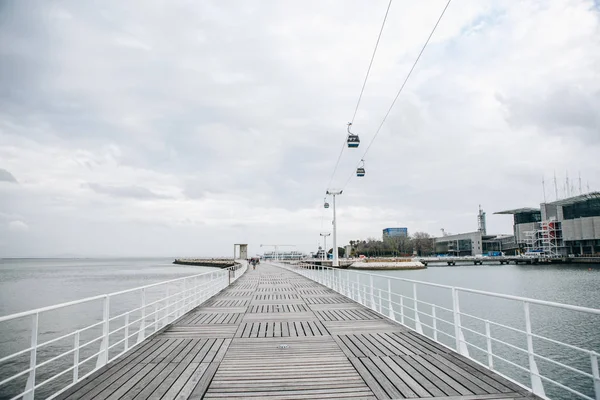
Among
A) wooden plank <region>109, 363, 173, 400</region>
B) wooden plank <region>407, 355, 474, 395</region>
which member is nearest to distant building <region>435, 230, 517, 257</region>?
wooden plank <region>407, 355, 474, 395</region>

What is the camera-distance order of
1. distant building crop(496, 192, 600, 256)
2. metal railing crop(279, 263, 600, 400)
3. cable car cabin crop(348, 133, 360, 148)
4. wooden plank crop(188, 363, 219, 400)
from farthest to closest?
distant building crop(496, 192, 600, 256) < cable car cabin crop(348, 133, 360, 148) < wooden plank crop(188, 363, 219, 400) < metal railing crop(279, 263, 600, 400)

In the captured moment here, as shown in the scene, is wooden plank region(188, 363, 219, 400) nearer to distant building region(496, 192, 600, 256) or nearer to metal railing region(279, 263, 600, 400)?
metal railing region(279, 263, 600, 400)

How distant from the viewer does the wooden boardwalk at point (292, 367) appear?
4305 millimetres

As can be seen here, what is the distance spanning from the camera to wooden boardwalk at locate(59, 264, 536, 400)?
14.1 ft

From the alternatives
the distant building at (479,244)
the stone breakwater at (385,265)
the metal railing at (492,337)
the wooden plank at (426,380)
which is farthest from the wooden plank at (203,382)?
the distant building at (479,244)

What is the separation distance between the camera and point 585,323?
18406 mm

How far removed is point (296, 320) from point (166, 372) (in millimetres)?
4541

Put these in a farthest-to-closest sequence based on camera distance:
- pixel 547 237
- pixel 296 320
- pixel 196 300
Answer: pixel 547 237
pixel 196 300
pixel 296 320

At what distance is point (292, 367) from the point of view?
529 centimetres

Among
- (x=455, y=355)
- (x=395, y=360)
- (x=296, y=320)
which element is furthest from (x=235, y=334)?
(x=455, y=355)

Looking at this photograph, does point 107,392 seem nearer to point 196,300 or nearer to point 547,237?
point 196,300

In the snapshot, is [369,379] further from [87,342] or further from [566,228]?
[566,228]

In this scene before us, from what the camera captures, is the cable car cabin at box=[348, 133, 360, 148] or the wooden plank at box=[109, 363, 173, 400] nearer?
the wooden plank at box=[109, 363, 173, 400]

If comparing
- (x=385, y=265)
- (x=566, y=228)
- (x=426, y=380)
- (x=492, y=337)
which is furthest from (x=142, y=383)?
(x=566, y=228)
